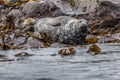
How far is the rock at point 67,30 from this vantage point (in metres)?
17.2

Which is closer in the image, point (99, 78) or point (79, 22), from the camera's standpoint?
point (99, 78)

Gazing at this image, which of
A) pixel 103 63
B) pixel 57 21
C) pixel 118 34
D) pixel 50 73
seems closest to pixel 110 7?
pixel 118 34

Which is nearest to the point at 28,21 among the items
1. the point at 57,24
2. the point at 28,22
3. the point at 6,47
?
the point at 28,22

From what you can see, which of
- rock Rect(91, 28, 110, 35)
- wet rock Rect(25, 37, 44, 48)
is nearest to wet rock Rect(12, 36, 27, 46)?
wet rock Rect(25, 37, 44, 48)

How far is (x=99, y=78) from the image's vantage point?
767cm

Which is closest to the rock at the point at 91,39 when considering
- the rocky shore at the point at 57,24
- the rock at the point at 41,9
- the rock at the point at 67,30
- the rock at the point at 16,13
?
the rocky shore at the point at 57,24

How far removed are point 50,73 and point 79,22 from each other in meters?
9.19

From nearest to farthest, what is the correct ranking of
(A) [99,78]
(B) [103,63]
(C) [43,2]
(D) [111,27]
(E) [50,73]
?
(A) [99,78] → (E) [50,73] → (B) [103,63] → (D) [111,27] → (C) [43,2]

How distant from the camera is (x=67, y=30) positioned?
57.1 ft

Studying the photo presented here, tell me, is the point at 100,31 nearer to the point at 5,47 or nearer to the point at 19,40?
the point at 19,40

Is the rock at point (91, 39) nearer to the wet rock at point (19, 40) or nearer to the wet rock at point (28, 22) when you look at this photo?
the wet rock at point (19, 40)

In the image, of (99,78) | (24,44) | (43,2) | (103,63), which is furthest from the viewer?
(43,2)

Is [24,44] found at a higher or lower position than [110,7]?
lower

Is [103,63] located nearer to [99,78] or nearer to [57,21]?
[99,78]
